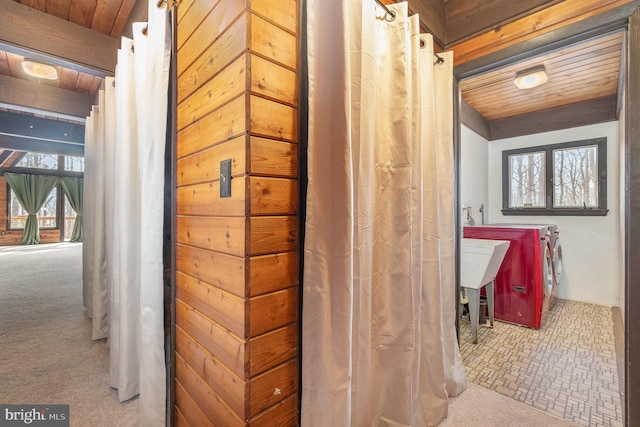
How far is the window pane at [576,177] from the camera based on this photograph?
3240mm

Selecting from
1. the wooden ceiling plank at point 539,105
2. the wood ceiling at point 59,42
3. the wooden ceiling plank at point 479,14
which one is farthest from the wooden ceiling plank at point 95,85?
the wooden ceiling plank at point 539,105

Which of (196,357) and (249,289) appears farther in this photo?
(196,357)

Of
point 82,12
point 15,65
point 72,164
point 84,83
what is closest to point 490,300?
point 82,12

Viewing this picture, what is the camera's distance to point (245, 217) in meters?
0.83

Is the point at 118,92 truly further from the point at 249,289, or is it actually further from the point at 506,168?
the point at 506,168

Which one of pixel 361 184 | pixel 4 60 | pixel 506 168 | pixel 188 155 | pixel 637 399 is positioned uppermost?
pixel 4 60

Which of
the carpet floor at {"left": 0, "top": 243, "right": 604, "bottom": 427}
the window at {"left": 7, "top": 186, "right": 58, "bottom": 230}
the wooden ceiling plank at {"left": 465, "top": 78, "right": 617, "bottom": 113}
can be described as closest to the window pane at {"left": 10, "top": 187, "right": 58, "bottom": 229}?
the window at {"left": 7, "top": 186, "right": 58, "bottom": 230}

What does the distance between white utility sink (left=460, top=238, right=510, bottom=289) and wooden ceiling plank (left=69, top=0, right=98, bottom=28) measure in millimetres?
3155

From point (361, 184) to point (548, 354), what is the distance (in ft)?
7.20

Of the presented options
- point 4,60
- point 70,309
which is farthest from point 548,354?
point 4,60

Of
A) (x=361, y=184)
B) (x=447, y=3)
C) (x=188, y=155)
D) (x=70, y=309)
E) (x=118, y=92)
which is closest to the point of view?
(x=361, y=184)

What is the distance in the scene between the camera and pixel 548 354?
2.07 metres

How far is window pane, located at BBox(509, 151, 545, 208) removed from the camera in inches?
142

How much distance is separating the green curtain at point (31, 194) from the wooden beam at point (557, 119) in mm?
10692
